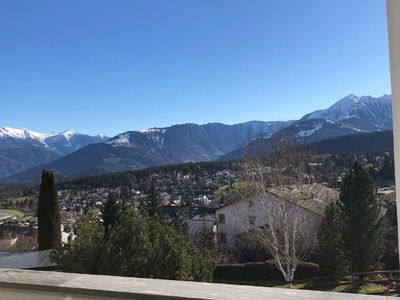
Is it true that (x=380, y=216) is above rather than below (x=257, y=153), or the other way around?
below

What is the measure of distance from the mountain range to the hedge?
3456 cm

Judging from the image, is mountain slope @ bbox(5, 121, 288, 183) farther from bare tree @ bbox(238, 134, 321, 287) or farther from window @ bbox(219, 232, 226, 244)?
bare tree @ bbox(238, 134, 321, 287)

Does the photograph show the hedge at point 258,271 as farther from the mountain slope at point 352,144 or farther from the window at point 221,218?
the mountain slope at point 352,144

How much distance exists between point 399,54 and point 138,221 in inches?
181

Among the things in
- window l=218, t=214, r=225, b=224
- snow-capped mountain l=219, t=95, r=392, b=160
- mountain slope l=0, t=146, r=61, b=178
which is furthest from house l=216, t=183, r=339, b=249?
mountain slope l=0, t=146, r=61, b=178

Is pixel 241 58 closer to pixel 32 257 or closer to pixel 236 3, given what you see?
pixel 236 3

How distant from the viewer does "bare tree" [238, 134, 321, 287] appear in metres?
11.9

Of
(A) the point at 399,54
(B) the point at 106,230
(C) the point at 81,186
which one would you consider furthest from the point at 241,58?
(A) the point at 399,54

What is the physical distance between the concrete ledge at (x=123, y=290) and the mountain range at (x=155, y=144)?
47566mm

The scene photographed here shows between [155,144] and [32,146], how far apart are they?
139 ft

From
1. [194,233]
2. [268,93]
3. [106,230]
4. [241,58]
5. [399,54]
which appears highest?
[241,58]

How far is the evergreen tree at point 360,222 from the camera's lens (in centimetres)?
1255

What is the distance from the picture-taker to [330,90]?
3198 centimetres

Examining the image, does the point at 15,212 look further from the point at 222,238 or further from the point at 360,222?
the point at 360,222
